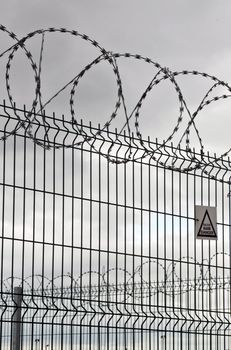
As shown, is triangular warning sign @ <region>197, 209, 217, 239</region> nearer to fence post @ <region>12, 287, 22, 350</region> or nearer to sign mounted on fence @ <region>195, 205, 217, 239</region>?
sign mounted on fence @ <region>195, 205, 217, 239</region>

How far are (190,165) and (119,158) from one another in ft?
5.41

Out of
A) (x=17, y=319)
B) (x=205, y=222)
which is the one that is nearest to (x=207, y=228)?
(x=205, y=222)

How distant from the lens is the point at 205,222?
44.8 ft

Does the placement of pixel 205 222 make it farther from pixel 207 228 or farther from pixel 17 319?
pixel 17 319

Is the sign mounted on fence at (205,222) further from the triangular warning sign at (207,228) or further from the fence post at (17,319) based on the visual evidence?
the fence post at (17,319)

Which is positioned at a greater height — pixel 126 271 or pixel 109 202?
pixel 109 202

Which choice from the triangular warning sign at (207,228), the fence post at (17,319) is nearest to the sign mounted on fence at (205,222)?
the triangular warning sign at (207,228)

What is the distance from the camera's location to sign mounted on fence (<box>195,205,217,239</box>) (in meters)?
13.5

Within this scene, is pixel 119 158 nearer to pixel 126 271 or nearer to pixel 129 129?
pixel 129 129

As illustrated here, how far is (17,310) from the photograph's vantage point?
10609mm

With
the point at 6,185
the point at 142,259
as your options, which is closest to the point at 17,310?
the point at 6,185

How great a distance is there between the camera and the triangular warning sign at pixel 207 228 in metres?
13.6

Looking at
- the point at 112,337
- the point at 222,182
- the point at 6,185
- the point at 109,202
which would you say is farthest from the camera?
the point at 222,182

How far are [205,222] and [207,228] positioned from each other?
4.1 inches
